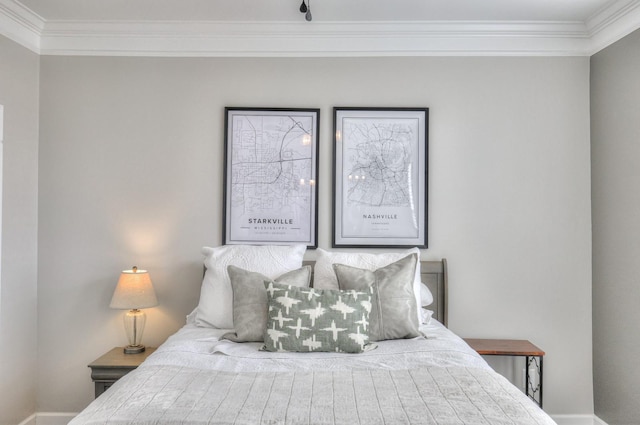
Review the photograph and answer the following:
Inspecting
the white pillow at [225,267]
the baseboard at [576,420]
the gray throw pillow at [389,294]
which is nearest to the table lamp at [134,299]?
the white pillow at [225,267]

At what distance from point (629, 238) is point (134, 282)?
298cm

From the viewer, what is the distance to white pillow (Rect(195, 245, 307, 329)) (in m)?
2.74

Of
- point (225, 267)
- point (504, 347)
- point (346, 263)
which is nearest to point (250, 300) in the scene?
point (225, 267)

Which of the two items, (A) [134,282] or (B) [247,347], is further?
(A) [134,282]

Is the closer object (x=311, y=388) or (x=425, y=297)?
(x=311, y=388)

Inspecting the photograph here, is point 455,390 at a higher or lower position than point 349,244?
lower

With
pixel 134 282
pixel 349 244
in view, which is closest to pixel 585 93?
pixel 349 244

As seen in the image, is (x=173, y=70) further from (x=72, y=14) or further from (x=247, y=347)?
(x=247, y=347)

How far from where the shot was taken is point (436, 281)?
126 inches

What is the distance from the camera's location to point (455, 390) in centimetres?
175

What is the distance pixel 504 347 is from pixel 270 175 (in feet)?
6.07

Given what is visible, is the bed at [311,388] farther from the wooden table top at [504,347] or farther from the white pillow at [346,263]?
the wooden table top at [504,347]

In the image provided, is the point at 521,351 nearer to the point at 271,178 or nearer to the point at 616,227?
the point at 616,227

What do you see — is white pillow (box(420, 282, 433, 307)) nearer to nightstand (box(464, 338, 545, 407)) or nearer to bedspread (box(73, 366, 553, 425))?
nightstand (box(464, 338, 545, 407))
